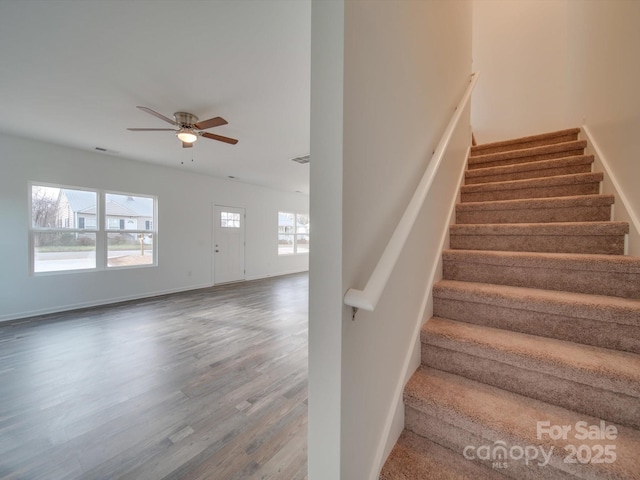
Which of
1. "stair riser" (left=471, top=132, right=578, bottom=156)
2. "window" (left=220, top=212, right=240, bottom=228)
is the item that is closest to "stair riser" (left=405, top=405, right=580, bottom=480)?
"stair riser" (left=471, top=132, right=578, bottom=156)

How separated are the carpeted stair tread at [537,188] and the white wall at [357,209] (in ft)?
4.44

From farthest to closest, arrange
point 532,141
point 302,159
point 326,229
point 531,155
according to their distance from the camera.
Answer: point 302,159, point 532,141, point 531,155, point 326,229

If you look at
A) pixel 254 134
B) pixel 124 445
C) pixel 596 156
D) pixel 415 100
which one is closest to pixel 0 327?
pixel 124 445

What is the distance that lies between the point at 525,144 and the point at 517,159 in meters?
0.43

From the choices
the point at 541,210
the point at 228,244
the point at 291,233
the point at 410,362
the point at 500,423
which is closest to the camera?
the point at 500,423

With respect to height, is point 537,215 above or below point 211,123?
below

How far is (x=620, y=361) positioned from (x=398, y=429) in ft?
3.14

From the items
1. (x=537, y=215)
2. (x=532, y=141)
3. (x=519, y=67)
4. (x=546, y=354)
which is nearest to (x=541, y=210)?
(x=537, y=215)

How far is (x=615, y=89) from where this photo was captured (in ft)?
5.57

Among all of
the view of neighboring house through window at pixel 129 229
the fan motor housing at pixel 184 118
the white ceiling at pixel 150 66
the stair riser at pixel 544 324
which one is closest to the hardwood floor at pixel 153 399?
the stair riser at pixel 544 324

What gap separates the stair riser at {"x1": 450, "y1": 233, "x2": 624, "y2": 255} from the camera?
59.4 inches

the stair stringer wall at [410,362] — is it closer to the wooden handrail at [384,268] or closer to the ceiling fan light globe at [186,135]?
the wooden handrail at [384,268]

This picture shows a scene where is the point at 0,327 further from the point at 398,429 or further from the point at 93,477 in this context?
the point at 398,429

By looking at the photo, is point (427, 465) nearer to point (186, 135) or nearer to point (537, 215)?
point (537, 215)
